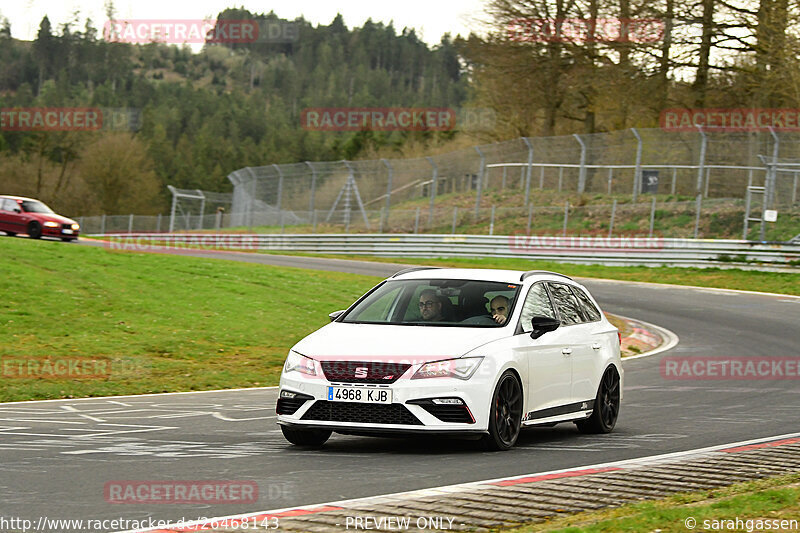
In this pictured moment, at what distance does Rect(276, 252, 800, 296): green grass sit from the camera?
30859mm

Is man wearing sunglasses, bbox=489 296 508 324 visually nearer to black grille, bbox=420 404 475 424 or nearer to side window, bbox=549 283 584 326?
side window, bbox=549 283 584 326

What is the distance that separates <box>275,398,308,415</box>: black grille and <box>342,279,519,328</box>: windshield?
1.10 metres

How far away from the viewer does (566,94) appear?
167 feet

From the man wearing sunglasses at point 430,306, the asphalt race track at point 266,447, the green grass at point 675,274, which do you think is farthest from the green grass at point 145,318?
the green grass at point 675,274

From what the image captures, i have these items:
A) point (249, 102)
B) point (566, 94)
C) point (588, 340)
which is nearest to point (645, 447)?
point (588, 340)

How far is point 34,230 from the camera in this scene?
3741cm

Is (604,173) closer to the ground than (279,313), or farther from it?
farther from it

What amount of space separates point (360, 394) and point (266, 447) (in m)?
1.08

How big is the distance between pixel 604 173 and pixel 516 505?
36.0 m

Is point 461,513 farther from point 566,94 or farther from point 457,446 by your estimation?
point 566,94

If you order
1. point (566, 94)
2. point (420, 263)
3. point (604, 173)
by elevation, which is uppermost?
point (566, 94)

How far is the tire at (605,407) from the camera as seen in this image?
1080 centimetres

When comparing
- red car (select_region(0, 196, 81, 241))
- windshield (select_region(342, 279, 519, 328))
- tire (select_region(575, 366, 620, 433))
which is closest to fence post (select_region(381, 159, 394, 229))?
red car (select_region(0, 196, 81, 241))

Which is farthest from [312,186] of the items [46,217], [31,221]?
[31,221]
